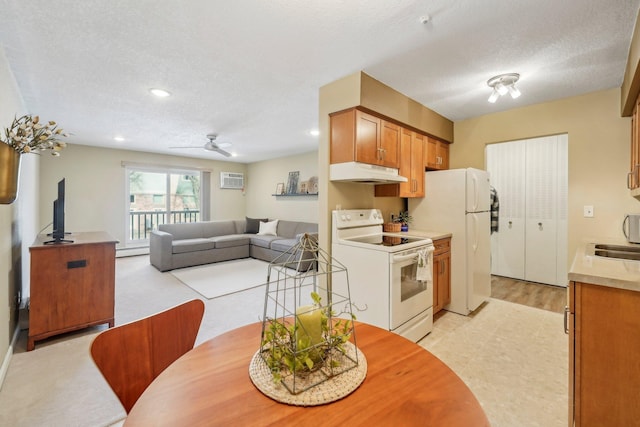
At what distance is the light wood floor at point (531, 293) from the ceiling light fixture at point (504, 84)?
2470 mm

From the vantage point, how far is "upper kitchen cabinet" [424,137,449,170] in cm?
356

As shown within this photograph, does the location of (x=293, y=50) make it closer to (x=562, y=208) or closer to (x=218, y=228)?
(x=562, y=208)

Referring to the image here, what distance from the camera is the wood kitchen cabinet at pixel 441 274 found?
9.80 feet

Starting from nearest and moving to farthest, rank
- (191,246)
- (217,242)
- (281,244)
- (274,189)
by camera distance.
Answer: (191,246) → (281,244) → (217,242) → (274,189)

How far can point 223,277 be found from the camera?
461cm

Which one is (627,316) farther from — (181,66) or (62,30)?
(62,30)

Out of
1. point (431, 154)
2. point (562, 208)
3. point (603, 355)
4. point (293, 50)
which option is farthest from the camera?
point (562, 208)

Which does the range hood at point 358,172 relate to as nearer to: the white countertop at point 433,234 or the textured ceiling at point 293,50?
the white countertop at point 433,234

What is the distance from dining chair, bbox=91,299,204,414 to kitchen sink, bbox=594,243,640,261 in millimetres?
2797

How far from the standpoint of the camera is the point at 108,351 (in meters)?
0.96

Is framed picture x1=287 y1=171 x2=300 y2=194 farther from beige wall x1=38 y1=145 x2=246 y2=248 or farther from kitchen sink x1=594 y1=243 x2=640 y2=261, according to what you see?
kitchen sink x1=594 y1=243 x2=640 y2=261

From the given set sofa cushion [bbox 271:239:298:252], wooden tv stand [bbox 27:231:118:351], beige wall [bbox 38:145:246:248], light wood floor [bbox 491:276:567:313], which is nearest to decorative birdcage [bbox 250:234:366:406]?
wooden tv stand [bbox 27:231:118:351]

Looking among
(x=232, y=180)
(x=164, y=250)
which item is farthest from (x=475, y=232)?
(x=232, y=180)

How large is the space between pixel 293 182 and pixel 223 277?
2.85m
